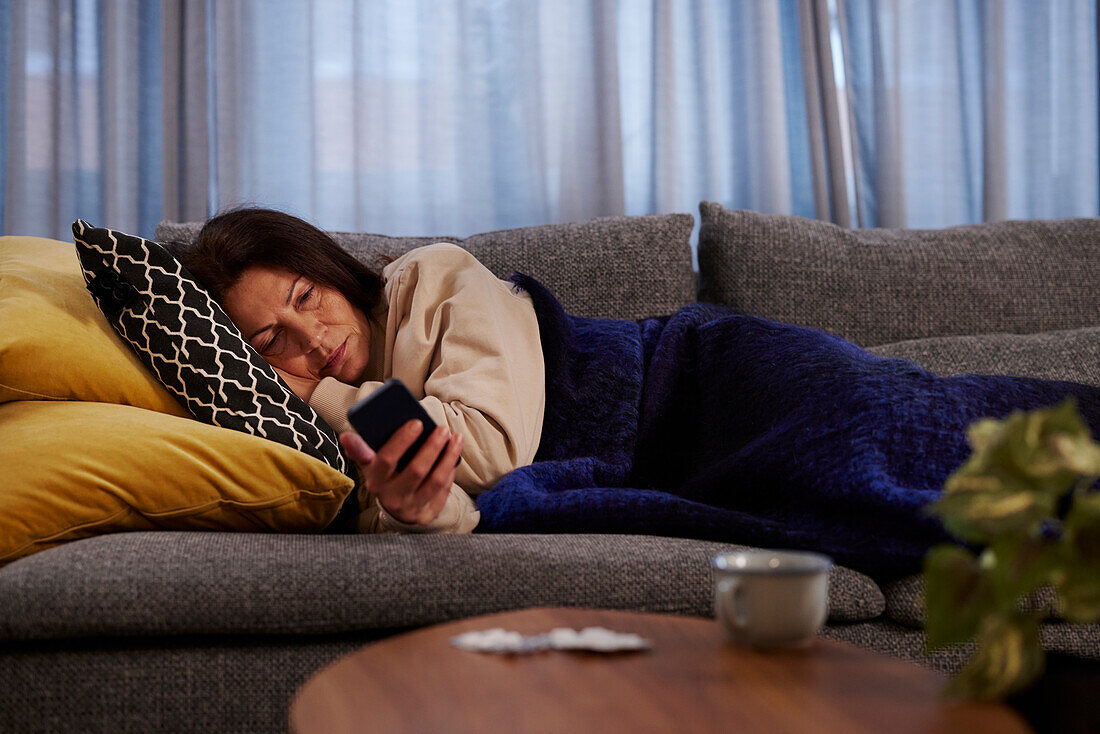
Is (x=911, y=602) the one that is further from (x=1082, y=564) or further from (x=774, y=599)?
(x=1082, y=564)

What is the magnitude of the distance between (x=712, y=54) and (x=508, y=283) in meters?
1.12

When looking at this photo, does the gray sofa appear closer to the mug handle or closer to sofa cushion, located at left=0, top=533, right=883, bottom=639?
sofa cushion, located at left=0, top=533, right=883, bottom=639

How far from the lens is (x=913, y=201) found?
2.36 metres

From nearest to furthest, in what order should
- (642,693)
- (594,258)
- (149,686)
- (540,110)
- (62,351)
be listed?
1. (642,693)
2. (149,686)
3. (62,351)
4. (594,258)
5. (540,110)

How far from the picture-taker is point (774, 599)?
0.62m

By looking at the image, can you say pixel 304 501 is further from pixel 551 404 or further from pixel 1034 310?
pixel 1034 310

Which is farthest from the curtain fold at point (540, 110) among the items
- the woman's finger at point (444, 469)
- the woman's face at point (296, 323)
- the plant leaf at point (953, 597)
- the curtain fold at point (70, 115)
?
the plant leaf at point (953, 597)

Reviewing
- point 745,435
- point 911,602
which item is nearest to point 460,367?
point 745,435

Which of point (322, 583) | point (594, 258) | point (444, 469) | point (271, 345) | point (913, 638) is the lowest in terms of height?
point (913, 638)

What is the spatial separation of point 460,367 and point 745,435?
0.45 metres

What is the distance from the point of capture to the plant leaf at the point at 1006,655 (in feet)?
1.56

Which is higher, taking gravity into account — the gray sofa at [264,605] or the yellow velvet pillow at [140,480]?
the yellow velvet pillow at [140,480]

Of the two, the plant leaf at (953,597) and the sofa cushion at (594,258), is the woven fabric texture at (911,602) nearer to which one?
the plant leaf at (953,597)

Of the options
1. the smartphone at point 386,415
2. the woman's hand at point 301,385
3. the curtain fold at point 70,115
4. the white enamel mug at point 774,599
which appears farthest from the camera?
the curtain fold at point 70,115
